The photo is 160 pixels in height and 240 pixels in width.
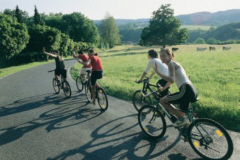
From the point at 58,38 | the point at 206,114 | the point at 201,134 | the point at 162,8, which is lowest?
the point at 206,114

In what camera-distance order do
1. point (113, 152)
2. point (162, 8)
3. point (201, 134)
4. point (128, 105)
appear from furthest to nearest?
point (162, 8) < point (128, 105) < point (113, 152) < point (201, 134)

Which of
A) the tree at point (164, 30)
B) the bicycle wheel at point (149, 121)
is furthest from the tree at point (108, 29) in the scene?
the bicycle wheel at point (149, 121)

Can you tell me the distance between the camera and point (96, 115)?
653 cm

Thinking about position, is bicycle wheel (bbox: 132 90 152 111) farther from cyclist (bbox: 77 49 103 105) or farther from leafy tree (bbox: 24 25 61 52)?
leafy tree (bbox: 24 25 61 52)

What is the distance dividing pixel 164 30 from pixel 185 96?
45.9 m

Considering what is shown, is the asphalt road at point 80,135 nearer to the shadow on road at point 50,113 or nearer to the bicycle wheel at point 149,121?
the shadow on road at point 50,113

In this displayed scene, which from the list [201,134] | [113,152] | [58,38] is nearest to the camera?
[201,134]

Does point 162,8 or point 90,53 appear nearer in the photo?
point 90,53

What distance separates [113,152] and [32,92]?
26.3 feet

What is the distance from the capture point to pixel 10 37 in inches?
1041

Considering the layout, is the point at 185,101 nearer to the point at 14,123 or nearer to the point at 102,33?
the point at 14,123

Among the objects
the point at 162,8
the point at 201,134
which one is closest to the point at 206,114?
the point at 201,134

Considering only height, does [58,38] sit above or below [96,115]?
above

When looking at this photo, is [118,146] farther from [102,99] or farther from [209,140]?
[102,99]
